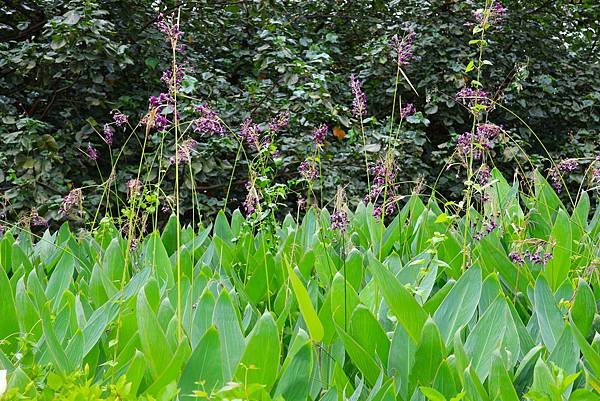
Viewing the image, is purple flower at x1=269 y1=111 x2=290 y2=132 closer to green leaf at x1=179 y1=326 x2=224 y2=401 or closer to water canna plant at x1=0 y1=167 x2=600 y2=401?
water canna plant at x1=0 y1=167 x2=600 y2=401

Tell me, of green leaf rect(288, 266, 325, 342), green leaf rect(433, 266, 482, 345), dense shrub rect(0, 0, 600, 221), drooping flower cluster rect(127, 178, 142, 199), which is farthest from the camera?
dense shrub rect(0, 0, 600, 221)

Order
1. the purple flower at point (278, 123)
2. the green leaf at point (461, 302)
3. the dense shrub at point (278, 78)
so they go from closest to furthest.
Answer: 1. the green leaf at point (461, 302)
2. the purple flower at point (278, 123)
3. the dense shrub at point (278, 78)

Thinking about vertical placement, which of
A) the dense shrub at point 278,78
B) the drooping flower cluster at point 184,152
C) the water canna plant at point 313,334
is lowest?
the dense shrub at point 278,78

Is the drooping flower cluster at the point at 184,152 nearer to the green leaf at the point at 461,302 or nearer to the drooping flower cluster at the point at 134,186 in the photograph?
the drooping flower cluster at the point at 134,186

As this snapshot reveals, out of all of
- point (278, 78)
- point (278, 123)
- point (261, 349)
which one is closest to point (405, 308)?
point (261, 349)

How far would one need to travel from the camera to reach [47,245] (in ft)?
7.52

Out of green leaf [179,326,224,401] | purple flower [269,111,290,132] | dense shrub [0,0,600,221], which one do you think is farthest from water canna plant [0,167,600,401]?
dense shrub [0,0,600,221]

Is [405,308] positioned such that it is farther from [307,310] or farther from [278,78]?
[278,78]

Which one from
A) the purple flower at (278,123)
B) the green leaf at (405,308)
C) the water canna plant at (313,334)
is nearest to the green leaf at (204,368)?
the water canna plant at (313,334)

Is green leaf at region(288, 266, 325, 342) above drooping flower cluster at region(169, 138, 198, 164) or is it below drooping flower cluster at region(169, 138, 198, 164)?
below

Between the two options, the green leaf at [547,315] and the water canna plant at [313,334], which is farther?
the green leaf at [547,315]

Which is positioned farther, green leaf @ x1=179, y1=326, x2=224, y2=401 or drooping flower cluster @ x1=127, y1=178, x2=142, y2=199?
drooping flower cluster @ x1=127, y1=178, x2=142, y2=199

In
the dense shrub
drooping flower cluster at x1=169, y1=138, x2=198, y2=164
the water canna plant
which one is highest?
drooping flower cluster at x1=169, y1=138, x2=198, y2=164

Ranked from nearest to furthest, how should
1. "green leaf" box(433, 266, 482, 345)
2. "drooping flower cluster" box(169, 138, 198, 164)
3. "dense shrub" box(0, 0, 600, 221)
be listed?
"green leaf" box(433, 266, 482, 345) → "drooping flower cluster" box(169, 138, 198, 164) → "dense shrub" box(0, 0, 600, 221)
